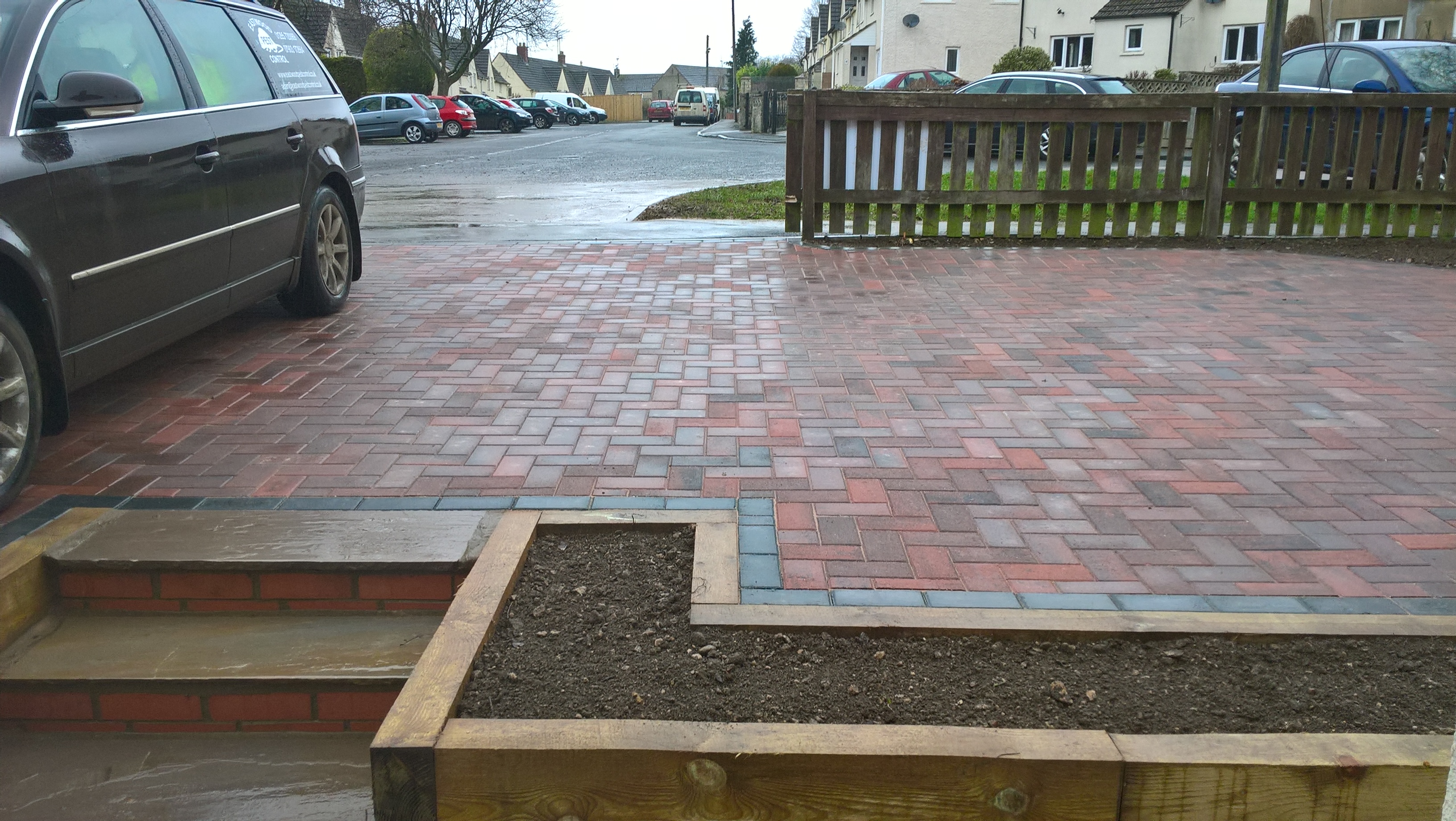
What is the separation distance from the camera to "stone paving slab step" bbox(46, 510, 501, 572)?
312cm

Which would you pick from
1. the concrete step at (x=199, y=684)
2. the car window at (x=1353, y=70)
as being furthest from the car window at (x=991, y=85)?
the concrete step at (x=199, y=684)

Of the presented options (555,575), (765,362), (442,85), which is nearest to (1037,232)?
(765,362)

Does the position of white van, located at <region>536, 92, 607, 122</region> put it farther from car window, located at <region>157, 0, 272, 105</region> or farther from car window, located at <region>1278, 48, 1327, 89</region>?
car window, located at <region>157, 0, 272, 105</region>

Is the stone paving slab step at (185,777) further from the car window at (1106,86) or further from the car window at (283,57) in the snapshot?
the car window at (1106,86)

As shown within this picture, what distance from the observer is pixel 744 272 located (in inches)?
310

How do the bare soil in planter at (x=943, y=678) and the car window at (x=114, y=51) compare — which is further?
the car window at (x=114, y=51)

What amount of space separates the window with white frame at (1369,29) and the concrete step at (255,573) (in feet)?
108

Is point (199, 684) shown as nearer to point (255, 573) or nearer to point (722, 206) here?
point (255, 573)

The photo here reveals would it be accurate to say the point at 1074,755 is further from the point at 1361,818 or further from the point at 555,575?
the point at 555,575

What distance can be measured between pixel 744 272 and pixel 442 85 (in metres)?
50.4

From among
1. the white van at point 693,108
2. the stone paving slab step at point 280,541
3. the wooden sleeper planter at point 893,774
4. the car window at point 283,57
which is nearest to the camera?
the wooden sleeper planter at point 893,774

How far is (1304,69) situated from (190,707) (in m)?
13.3

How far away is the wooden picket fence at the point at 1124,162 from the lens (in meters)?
8.84

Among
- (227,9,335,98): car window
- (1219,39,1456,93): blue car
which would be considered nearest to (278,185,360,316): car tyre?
(227,9,335,98): car window
